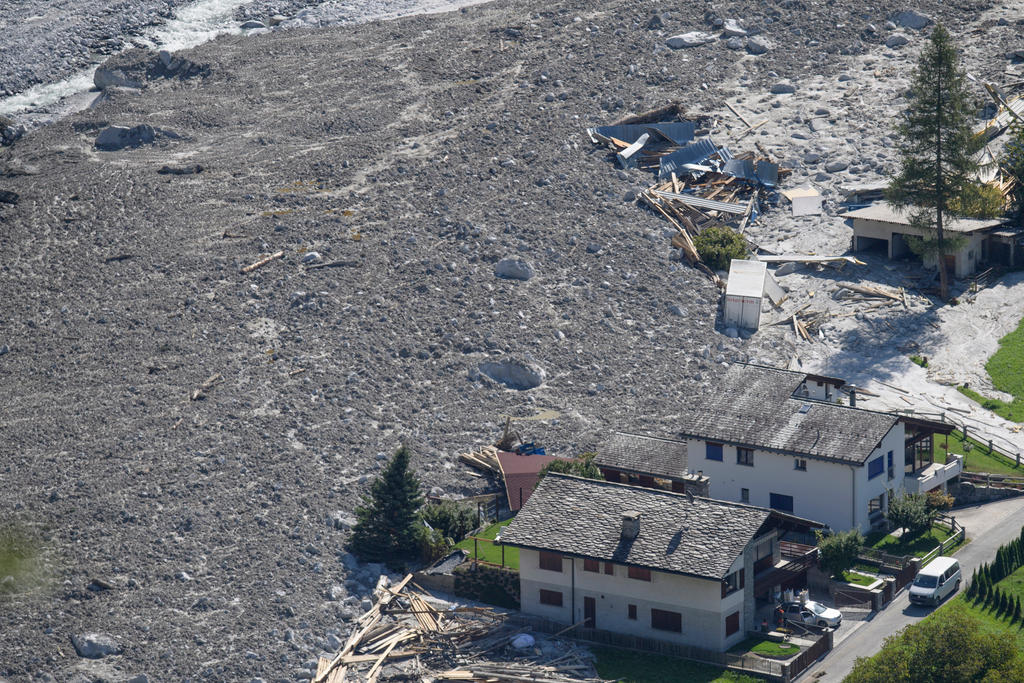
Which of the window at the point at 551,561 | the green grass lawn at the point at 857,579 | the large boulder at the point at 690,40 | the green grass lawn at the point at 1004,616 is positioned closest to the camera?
the green grass lawn at the point at 1004,616

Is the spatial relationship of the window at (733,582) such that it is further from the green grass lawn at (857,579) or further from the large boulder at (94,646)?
the large boulder at (94,646)

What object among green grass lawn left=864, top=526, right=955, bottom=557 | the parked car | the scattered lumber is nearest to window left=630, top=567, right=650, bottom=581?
the parked car

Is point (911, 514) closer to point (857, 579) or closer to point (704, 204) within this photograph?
point (857, 579)

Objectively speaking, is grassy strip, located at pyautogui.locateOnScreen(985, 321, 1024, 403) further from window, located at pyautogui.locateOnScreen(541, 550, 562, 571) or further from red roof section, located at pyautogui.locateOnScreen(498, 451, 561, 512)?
window, located at pyautogui.locateOnScreen(541, 550, 562, 571)

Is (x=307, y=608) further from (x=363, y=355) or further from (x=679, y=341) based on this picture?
(x=679, y=341)

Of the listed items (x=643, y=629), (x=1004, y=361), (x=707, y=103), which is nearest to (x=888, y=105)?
(x=707, y=103)

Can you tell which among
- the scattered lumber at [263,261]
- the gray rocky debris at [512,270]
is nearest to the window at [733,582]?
the gray rocky debris at [512,270]
